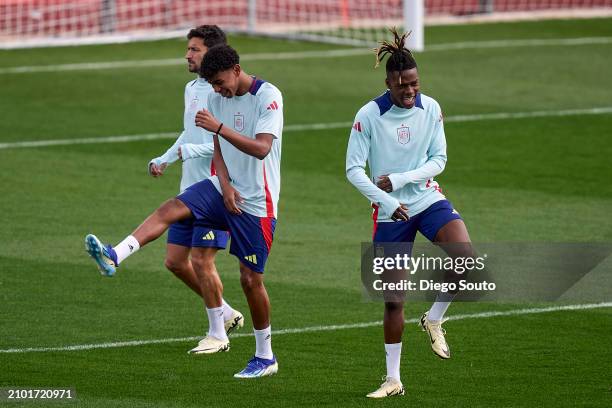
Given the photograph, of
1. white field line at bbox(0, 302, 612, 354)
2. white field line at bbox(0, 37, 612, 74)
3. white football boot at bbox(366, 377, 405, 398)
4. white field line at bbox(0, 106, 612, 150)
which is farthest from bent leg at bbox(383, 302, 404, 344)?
white field line at bbox(0, 37, 612, 74)

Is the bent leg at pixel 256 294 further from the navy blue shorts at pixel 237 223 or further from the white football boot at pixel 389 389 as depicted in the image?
the white football boot at pixel 389 389

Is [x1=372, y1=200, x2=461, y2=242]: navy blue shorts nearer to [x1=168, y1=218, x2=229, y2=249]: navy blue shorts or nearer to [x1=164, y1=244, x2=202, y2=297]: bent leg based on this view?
[x1=168, y1=218, x2=229, y2=249]: navy blue shorts

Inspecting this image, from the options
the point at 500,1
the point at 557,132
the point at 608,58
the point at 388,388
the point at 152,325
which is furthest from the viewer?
the point at 500,1

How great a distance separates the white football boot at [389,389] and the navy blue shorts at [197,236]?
6.80 ft

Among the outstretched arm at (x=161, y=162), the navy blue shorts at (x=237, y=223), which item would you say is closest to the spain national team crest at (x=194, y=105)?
the outstretched arm at (x=161, y=162)

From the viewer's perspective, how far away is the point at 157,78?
2508cm

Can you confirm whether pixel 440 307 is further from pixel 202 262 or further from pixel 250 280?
pixel 202 262

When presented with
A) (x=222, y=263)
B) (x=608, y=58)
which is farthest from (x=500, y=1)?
(x=222, y=263)

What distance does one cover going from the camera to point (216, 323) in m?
11.1

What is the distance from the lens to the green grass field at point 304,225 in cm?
1013

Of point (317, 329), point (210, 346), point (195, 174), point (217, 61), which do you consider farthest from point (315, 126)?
point (217, 61)

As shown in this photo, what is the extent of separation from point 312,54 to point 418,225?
18414 mm

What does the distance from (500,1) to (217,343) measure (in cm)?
2578

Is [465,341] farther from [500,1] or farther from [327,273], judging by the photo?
[500,1]
